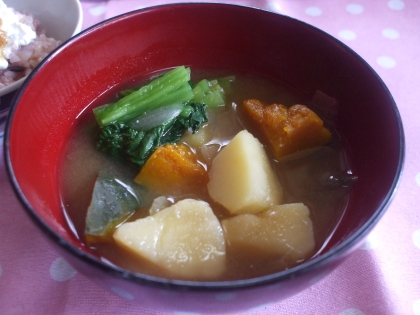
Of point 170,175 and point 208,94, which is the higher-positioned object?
point 208,94

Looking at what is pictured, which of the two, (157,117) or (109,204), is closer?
(109,204)

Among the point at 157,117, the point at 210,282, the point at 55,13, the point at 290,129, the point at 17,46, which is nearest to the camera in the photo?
the point at 210,282

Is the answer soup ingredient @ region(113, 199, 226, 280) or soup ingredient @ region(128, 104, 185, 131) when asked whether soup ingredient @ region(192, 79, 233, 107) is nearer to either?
soup ingredient @ region(128, 104, 185, 131)

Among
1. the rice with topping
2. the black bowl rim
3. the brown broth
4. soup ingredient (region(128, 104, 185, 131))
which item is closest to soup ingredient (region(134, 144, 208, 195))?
the brown broth

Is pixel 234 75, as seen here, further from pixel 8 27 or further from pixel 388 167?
pixel 8 27

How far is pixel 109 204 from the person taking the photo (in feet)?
3.80

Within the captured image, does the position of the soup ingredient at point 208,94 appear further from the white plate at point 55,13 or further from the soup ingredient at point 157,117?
the white plate at point 55,13

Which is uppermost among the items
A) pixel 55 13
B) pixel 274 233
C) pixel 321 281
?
pixel 55 13

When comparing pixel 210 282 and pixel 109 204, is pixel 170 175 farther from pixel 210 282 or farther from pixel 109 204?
pixel 210 282

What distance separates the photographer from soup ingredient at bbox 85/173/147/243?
110cm

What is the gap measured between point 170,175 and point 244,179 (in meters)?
0.22

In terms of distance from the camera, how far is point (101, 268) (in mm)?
760

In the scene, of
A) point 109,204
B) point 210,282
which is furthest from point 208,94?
point 210,282

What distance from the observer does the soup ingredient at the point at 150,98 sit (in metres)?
1.37
